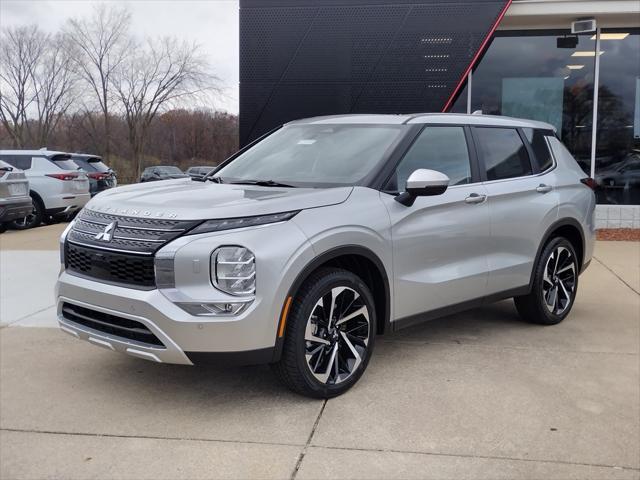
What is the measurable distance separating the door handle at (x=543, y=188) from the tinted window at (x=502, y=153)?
148 millimetres

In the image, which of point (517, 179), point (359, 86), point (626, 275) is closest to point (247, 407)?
point (517, 179)

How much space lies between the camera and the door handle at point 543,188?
17.4ft

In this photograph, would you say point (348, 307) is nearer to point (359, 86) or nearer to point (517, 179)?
point (517, 179)

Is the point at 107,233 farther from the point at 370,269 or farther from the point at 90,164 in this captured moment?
the point at 90,164

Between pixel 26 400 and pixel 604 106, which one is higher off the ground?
pixel 604 106

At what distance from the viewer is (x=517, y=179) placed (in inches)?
204

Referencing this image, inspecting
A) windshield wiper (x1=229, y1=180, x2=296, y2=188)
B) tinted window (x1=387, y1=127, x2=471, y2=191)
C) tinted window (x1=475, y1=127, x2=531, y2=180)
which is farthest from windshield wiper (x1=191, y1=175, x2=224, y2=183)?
tinted window (x1=475, y1=127, x2=531, y2=180)

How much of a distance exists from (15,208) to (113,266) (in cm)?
929

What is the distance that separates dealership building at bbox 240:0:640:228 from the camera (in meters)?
11.4

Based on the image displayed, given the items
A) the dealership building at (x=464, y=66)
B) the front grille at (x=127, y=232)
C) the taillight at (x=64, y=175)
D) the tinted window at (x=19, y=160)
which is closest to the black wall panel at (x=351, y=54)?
the dealership building at (x=464, y=66)

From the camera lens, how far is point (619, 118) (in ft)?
40.2

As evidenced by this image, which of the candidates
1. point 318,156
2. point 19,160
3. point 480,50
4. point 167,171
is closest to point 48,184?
point 19,160

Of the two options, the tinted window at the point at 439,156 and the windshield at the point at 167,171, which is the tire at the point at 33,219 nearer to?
the tinted window at the point at 439,156

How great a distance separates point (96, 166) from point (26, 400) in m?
13.5
